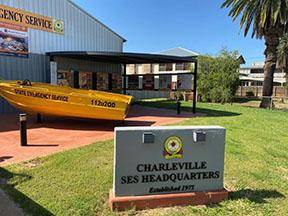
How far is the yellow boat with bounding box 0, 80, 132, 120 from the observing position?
8523 mm

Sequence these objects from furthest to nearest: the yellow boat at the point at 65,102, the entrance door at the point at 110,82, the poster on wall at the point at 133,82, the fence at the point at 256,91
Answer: the fence at the point at 256,91 → the poster on wall at the point at 133,82 → the entrance door at the point at 110,82 → the yellow boat at the point at 65,102

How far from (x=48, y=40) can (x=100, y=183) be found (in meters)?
10.4

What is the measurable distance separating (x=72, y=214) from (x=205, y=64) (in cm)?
2140

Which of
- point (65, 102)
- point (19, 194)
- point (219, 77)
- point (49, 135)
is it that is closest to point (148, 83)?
point (219, 77)

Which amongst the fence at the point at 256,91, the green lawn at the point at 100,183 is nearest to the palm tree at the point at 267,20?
the green lawn at the point at 100,183

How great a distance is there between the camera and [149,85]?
68.4ft

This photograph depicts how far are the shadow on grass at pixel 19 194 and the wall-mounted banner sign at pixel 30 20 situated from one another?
28.0 ft

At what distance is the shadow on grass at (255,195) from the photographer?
12.5 ft

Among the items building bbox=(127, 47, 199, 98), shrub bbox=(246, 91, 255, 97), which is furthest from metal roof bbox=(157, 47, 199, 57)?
shrub bbox=(246, 91, 255, 97)

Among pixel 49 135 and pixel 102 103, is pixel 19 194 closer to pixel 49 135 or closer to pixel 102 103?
pixel 49 135

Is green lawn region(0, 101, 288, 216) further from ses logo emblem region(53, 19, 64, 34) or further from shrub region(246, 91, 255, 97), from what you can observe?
shrub region(246, 91, 255, 97)

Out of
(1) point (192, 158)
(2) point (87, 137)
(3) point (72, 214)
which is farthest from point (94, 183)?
(2) point (87, 137)

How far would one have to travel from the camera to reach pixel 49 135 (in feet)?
24.5

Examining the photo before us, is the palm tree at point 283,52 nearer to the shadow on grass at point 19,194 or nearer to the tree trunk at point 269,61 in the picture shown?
the tree trunk at point 269,61
